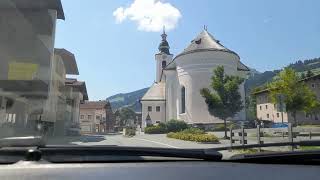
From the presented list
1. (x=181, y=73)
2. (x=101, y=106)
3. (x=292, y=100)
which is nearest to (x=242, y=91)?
(x=292, y=100)

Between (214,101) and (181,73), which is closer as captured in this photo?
(214,101)

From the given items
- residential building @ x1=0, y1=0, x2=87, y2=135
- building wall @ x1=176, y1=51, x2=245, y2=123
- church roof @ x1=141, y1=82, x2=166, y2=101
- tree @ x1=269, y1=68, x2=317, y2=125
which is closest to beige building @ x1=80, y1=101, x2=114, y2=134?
residential building @ x1=0, y1=0, x2=87, y2=135

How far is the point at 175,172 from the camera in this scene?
1666mm

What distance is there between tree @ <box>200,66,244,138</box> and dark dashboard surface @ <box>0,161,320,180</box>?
29287 mm

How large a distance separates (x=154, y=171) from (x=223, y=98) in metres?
32.3

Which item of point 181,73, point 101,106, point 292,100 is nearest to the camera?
point 101,106

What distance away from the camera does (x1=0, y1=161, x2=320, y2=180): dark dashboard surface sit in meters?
1.60

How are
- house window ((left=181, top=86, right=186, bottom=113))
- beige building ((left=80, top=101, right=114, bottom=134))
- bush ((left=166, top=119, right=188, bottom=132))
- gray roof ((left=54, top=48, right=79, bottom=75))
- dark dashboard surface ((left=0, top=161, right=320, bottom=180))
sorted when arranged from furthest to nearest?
house window ((left=181, top=86, right=186, bottom=113)) < bush ((left=166, top=119, right=188, bottom=132)) < beige building ((left=80, top=101, right=114, bottom=134)) < gray roof ((left=54, top=48, right=79, bottom=75)) < dark dashboard surface ((left=0, top=161, right=320, bottom=180))

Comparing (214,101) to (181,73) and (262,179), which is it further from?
(262,179)

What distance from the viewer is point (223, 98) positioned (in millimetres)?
33562

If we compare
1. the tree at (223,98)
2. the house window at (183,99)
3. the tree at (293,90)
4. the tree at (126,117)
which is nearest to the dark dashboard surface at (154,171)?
the tree at (126,117)

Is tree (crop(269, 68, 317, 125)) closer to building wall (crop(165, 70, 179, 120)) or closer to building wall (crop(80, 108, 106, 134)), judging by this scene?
building wall (crop(165, 70, 179, 120))

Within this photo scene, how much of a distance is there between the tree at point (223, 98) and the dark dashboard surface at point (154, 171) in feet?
96.1

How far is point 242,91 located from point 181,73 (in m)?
20.9
